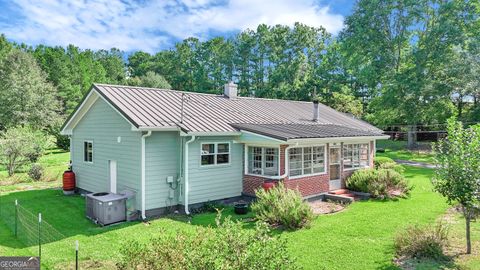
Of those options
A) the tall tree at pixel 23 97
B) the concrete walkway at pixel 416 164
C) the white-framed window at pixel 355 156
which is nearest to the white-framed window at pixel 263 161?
the white-framed window at pixel 355 156

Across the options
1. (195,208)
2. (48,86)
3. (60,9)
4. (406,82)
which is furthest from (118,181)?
(48,86)

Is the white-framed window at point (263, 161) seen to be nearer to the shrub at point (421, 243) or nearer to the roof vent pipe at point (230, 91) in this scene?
the roof vent pipe at point (230, 91)

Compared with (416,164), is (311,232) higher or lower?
lower

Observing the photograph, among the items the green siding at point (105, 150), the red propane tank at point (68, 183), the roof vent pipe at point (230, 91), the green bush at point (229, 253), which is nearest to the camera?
the green bush at point (229, 253)

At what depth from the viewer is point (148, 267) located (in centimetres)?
552

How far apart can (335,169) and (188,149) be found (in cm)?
742

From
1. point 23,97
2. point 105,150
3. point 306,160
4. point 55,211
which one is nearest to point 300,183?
point 306,160

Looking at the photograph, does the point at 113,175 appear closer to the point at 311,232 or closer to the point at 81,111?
the point at 81,111

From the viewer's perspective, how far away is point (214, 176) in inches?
518

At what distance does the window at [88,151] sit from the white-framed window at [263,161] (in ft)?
23.2

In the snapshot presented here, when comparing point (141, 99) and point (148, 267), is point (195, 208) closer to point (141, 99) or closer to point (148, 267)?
point (141, 99)

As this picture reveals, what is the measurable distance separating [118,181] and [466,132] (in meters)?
11.3

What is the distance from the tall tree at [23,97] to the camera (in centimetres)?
3756

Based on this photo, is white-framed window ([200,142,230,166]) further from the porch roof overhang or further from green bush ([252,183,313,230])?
green bush ([252,183,313,230])
